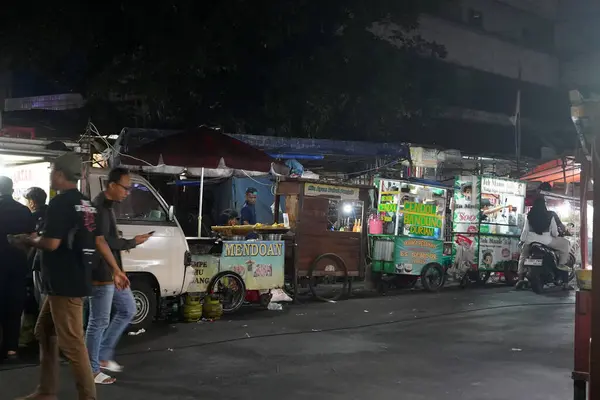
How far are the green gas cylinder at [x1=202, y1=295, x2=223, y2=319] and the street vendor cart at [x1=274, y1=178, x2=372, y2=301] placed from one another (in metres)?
1.93

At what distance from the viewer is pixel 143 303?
25.2ft

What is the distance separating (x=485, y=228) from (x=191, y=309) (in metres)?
7.57

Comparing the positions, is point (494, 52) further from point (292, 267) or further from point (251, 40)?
point (292, 267)

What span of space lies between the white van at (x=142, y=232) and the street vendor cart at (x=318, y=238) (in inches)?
105

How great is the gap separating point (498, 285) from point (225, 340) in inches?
336

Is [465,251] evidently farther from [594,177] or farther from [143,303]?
[594,177]

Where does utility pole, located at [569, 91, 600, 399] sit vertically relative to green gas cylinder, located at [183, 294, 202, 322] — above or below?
above

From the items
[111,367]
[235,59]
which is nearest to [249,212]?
[235,59]

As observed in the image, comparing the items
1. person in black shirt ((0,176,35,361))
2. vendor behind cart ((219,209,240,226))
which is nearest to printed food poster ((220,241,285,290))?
vendor behind cart ((219,209,240,226))

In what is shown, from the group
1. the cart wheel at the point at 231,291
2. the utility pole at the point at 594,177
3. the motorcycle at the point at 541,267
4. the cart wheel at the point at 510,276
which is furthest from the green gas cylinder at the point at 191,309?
the cart wheel at the point at 510,276

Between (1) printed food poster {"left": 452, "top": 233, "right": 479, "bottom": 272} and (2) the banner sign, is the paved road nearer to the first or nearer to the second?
(2) the banner sign

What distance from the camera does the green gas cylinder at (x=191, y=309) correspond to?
27.5 feet

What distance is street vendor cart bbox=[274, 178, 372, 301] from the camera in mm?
10344

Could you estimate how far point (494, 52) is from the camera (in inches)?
978
